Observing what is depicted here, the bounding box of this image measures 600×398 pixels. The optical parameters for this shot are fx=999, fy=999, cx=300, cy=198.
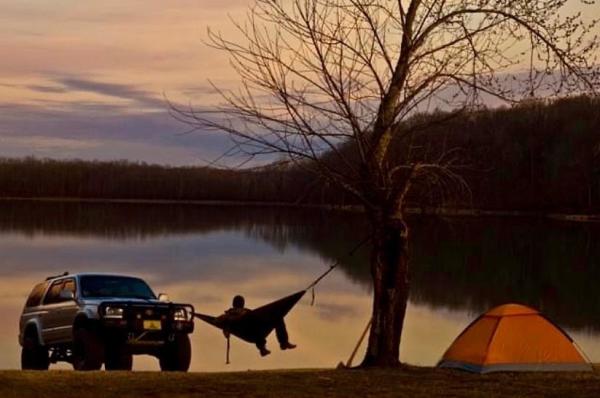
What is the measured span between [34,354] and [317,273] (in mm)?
30160

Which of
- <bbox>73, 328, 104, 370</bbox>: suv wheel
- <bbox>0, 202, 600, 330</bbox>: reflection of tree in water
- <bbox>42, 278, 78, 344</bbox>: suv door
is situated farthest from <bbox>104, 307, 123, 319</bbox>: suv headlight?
<bbox>0, 202, 600, 330</bbox>: reflection of tree in water

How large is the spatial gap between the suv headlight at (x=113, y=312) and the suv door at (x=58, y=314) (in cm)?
75

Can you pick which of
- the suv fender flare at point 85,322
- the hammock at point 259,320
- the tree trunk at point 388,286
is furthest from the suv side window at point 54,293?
the tree trunk at point 388,286

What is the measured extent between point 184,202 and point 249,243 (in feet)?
256

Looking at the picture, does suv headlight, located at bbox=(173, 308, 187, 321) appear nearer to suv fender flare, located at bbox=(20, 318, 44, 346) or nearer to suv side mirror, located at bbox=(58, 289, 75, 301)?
suv side mirror, located at bbox=(58, 289, 75, 301)

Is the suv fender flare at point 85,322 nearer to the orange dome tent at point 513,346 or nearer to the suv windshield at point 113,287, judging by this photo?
the suv windshield at point 113,287

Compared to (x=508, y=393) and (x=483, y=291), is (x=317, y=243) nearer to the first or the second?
(x=483, y=291)

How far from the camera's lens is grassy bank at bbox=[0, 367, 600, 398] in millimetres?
10656

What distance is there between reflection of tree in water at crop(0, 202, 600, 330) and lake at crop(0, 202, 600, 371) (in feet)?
0.33

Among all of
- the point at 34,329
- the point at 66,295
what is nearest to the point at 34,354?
the point at 34,329

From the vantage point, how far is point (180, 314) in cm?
1471

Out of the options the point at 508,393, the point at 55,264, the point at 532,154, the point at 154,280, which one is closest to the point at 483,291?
the point at 154,280

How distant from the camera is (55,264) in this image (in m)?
46.2

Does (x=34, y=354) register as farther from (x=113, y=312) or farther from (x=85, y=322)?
(x=113, y=312)
